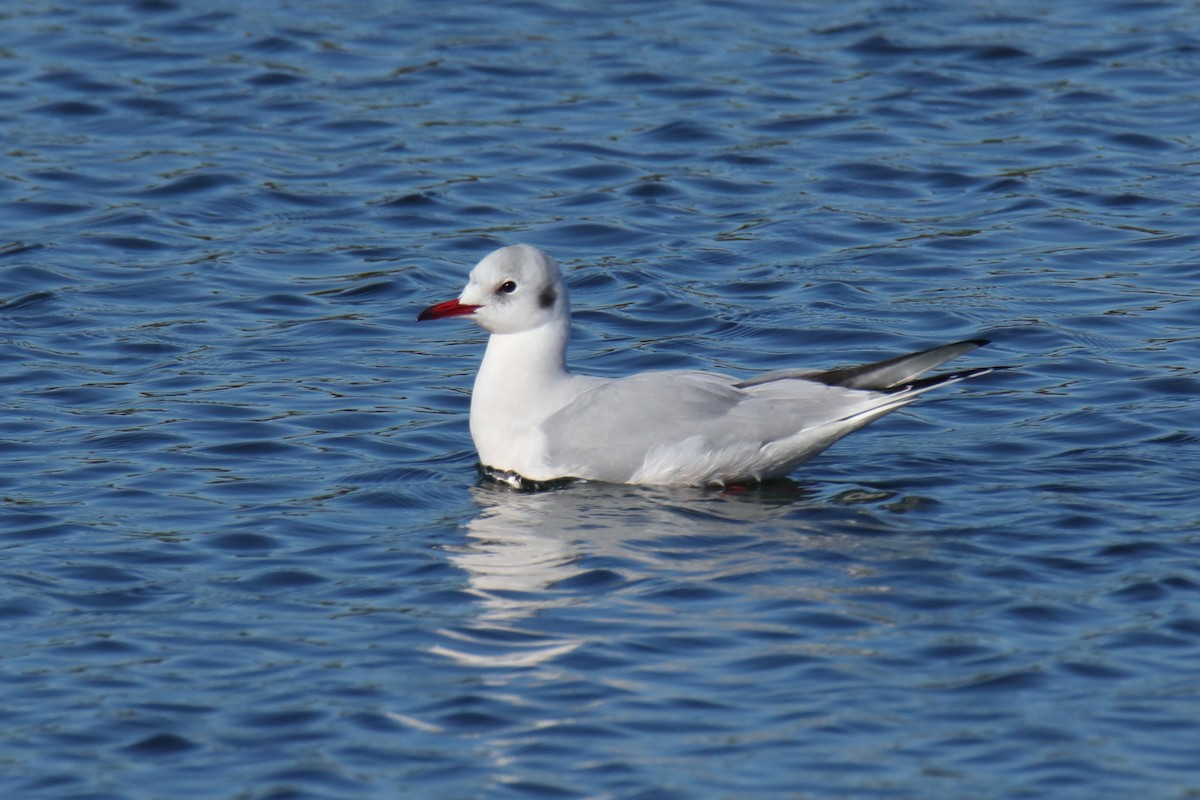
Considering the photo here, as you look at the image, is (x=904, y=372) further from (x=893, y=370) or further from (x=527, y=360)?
(x=527, y=360)

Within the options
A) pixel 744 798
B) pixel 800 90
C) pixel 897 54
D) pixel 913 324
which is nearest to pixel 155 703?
pixel 744 798

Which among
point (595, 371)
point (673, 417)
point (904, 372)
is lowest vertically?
point (595, 371)

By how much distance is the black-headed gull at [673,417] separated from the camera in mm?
9367

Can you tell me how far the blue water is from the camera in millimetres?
6918

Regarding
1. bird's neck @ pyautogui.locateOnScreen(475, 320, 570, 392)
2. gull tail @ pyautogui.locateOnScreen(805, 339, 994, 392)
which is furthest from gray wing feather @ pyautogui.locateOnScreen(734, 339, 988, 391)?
bird's neck @ pyautogui.locateOnScreen(475, 320, 570, 392)

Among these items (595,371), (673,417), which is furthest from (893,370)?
(595,371)

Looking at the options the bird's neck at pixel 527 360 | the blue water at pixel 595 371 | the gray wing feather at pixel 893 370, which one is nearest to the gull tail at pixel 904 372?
the gray wing feather at pixel 893 370

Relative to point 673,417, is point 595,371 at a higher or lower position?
lower

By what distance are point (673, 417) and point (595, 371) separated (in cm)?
196

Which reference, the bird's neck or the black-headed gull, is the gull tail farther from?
the bird's neck

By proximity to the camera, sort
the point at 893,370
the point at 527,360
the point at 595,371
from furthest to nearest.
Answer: the point at 595,371 < the point at 527,360 < the point at 893,370

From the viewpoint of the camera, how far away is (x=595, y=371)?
11.3m

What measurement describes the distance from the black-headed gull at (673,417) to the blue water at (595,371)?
7.1 inches

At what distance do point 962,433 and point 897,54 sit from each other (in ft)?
23.4
